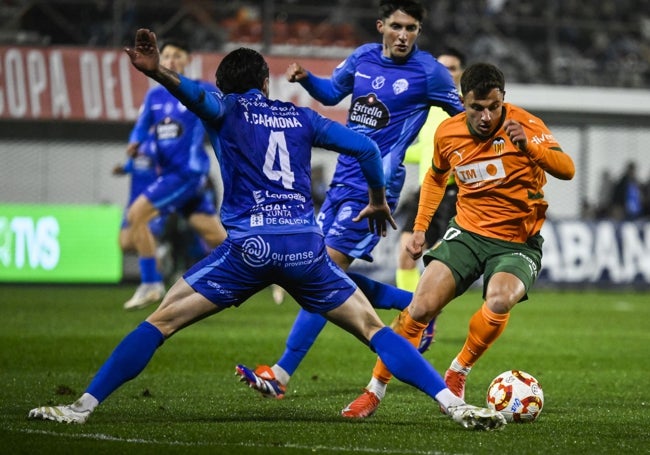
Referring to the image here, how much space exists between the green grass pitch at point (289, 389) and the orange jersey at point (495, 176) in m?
1.21

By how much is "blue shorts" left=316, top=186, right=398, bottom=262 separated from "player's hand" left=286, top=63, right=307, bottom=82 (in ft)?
2.84

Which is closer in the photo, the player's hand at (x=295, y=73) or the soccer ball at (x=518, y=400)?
the soccer ball at (x=518, y=400)

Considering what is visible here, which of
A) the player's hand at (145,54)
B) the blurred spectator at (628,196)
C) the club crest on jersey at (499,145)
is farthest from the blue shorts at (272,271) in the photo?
the blurred spectator at (628,196)

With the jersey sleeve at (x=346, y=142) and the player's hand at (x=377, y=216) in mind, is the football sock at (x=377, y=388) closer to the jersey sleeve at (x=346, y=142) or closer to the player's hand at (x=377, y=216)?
the player's hand at (x=377, y=216)

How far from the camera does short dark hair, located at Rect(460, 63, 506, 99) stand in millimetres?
6969

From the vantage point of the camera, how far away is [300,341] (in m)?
8.12

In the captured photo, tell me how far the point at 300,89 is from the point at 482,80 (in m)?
15.2

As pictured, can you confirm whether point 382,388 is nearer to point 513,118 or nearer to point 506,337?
point 513,118

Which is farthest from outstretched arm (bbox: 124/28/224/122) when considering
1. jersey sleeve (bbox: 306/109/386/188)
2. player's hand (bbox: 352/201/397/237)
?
player's hand (bbox: 352/201/397/237)

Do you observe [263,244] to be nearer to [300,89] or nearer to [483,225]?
[483,225]

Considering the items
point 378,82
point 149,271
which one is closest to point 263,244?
point 378,82

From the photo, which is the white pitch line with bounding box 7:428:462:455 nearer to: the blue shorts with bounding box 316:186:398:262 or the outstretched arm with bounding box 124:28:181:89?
the outstretched arm with bounding box 124:28:181:89

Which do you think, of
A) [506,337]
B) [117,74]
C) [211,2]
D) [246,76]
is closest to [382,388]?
[246,76]

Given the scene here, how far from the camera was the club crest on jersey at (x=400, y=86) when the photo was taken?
833 cm
